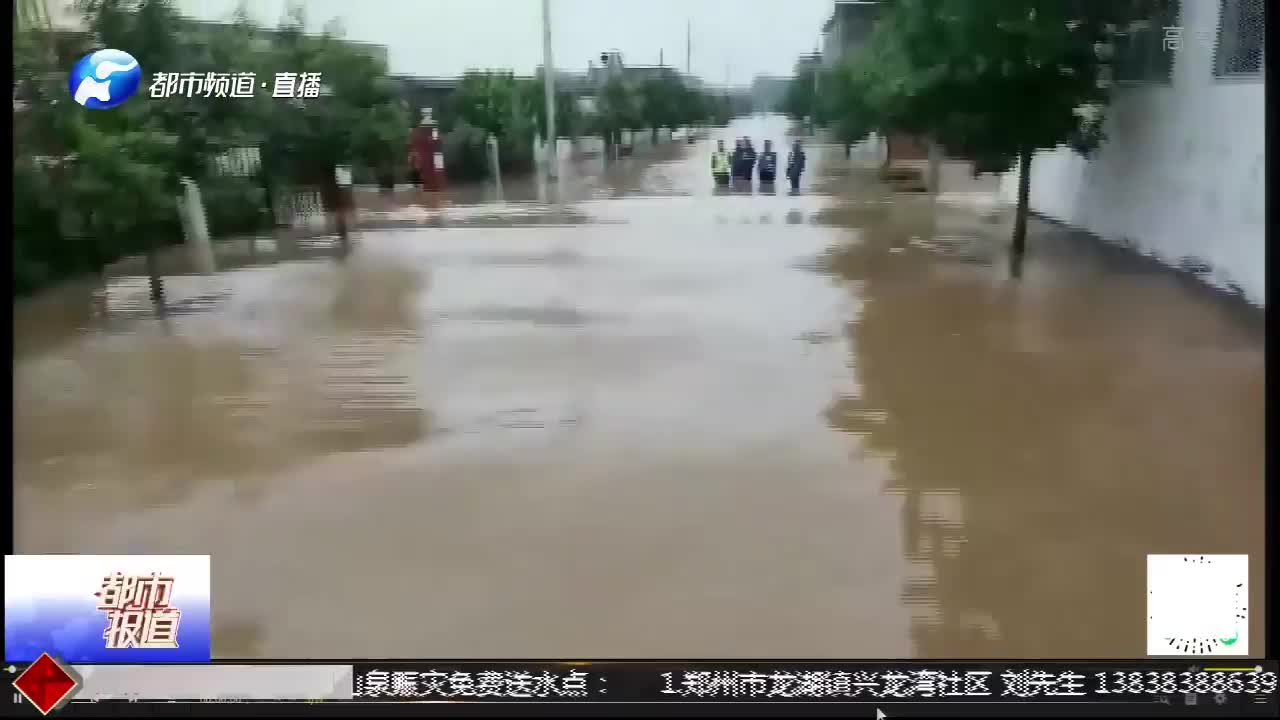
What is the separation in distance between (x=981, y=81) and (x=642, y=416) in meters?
0.78

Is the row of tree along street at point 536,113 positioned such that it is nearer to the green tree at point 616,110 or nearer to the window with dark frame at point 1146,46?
the green tree at point 616,110

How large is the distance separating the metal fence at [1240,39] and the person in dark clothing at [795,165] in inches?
24.5

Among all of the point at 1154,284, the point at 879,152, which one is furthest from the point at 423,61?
the point at 1154,284

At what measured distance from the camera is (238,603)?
4.33 feet

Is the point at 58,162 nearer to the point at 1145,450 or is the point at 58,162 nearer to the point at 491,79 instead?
the point at 491,79

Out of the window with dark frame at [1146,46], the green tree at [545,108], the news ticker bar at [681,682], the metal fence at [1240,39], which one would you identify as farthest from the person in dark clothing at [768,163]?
the news ticker bar at [681,682]

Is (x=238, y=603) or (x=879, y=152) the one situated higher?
(x=879, y=152)

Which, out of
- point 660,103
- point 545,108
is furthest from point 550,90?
point 660,103

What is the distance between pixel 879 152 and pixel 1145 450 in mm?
631

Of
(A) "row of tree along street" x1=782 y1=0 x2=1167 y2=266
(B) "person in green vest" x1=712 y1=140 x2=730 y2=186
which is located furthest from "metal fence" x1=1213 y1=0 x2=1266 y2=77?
(B) "person in green vest" x1=712 y1=140 x2=730 y2=186

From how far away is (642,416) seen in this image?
1399 millimetres

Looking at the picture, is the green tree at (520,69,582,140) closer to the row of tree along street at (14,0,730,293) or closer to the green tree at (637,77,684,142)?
the row of tree along street at (14,0,730,293)

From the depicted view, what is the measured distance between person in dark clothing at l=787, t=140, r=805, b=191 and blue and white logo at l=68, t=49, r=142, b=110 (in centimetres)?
102

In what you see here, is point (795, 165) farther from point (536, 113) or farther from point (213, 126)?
point (213, 126)
